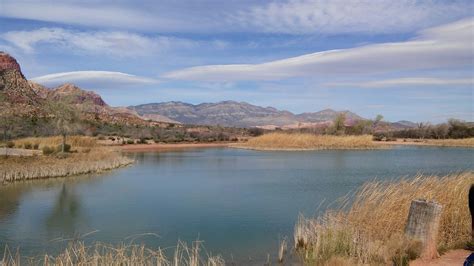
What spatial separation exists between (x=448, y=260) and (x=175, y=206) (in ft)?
31.5

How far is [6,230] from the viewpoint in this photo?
39.4 feet

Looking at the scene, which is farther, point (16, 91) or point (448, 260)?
point (16, 91)

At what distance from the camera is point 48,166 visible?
919 inches

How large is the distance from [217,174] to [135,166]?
728 centimetres

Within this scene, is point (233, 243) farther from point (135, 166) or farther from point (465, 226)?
point (135, 166)

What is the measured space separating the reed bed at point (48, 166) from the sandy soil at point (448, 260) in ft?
59.7

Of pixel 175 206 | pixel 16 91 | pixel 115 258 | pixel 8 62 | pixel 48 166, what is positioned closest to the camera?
pixel 115 258

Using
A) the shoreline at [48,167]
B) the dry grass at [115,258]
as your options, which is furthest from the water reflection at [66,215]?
the shoreline at [48,167]

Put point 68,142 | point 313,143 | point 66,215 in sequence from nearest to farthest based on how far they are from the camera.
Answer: point 66,215 < point 68,142 < point 313,143

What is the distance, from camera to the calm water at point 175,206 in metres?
11.2

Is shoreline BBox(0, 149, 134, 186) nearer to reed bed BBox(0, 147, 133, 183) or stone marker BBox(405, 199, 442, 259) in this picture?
reed bed BBox(0, 147, 133, 183)

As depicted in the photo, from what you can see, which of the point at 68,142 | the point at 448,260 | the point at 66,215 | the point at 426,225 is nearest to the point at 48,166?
the point at 66,215

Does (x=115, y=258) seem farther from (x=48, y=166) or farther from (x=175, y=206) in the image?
(x=48, y=166)

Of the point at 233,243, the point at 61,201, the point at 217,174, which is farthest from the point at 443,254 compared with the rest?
the point at 217,174
